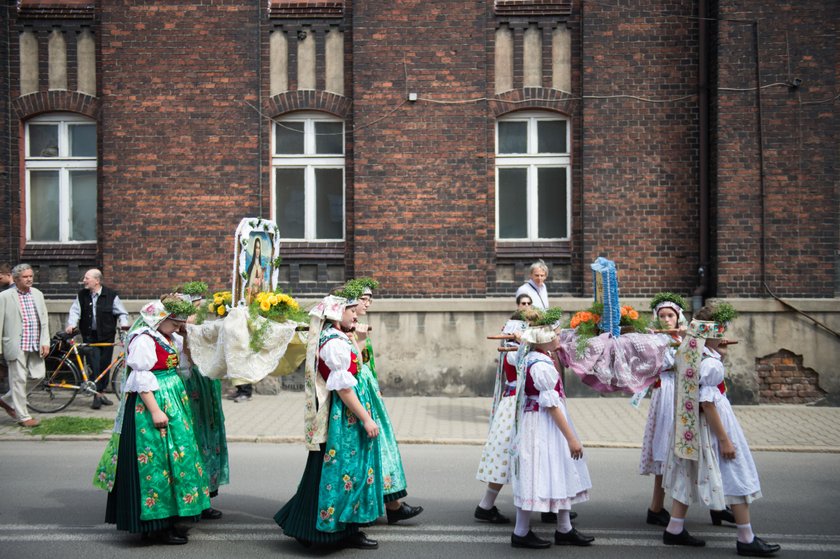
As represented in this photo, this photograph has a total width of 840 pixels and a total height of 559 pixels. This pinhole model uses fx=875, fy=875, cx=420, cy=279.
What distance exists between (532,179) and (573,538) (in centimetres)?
856

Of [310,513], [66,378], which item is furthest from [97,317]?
[310,513]

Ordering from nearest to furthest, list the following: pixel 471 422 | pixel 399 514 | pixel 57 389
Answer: pixel 399 514 < pixel 471 422 < pixel 57 389

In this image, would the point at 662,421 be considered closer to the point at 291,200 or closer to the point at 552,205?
the point at 552,205

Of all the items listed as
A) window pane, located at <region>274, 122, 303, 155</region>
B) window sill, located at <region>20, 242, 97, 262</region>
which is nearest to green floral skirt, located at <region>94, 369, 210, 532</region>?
window pane, located at <region>274, 122, 303, 155</region>

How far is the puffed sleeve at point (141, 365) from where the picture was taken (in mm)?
6305

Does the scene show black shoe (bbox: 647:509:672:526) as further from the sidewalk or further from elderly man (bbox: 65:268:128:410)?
elderly man (bbox: 65:268:128:410)

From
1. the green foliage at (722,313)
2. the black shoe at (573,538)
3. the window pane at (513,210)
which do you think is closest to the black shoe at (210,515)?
the black shoe at (573,538)

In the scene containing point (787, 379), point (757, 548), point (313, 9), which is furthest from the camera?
point (313, 9)

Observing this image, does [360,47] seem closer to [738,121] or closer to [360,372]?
[738,121]

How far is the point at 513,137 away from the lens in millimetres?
14133

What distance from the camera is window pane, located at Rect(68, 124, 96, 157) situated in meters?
14.6

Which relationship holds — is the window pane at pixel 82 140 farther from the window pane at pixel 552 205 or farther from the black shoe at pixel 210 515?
the black shoe at pixel 210 515

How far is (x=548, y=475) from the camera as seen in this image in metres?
6.09

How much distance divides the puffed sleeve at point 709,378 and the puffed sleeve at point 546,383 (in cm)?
102
